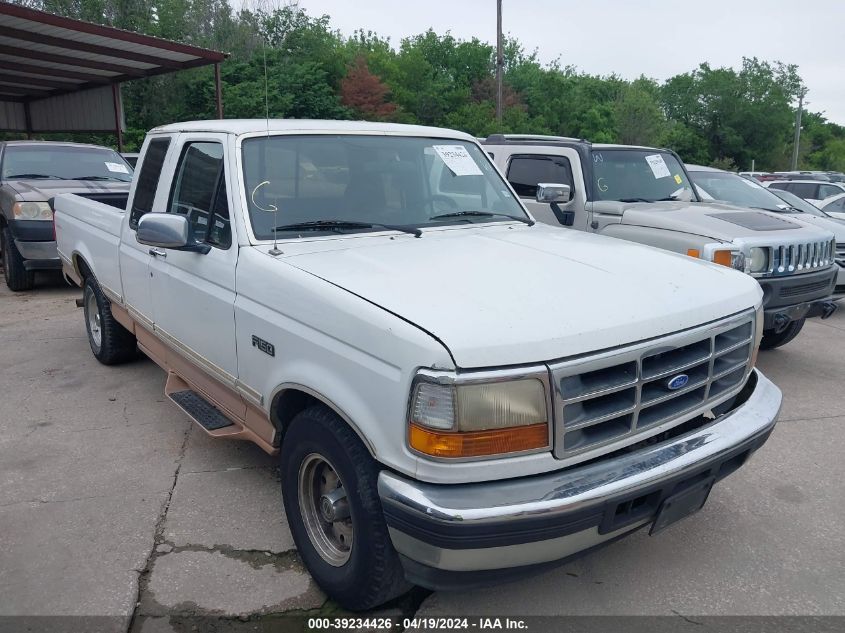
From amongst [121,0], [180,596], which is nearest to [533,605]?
[180,596]

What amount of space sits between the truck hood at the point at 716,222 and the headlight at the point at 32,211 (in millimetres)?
6645

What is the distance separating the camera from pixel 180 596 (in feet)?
9.50

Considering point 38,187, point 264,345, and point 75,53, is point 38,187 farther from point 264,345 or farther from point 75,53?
point 264,345

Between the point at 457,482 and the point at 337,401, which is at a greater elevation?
the point at 337,401

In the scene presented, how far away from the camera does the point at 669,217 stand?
5953mm

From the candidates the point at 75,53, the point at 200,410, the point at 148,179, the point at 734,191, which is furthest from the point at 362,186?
the point at 75,53

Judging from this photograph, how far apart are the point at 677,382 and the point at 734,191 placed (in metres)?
6.84

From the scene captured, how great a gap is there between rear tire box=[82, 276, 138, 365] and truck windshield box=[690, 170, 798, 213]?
6.42 metres

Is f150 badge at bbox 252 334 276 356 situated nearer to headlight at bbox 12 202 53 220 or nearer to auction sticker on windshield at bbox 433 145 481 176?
auction sticker on windshield at bbox 433 145 481 176

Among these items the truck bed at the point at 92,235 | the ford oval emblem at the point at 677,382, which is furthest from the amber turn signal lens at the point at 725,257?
the truck bed at the point at 92,235

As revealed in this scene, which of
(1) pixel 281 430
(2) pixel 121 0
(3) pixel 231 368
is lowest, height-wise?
(1) pixel 281 430

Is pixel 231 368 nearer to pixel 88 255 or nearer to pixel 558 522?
pixel 558 522

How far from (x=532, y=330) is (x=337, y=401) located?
75cm

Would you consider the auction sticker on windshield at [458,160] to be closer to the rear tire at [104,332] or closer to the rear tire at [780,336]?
the rear tire at [104,332]
